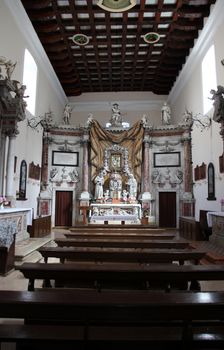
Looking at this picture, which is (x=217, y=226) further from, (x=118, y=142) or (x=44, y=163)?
(x=44, y=163)

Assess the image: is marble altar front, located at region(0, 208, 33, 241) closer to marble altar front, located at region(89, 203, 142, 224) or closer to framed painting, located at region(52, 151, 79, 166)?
marble altar front, located at region(89, 203, 142, 224)

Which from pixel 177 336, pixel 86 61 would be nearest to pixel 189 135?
pixel 86 61

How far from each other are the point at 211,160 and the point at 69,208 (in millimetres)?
7415

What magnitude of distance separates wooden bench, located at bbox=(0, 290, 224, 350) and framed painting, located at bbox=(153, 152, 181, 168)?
12810 mm

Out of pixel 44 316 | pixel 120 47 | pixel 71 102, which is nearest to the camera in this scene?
pixel 44 316

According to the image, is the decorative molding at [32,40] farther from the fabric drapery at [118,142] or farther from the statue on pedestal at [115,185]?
the statue on pedestal at [115,185]

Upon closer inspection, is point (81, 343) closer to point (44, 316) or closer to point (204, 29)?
point (44, 316)

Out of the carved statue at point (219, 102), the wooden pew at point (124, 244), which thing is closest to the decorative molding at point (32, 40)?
the carved statue at point (219, 102)

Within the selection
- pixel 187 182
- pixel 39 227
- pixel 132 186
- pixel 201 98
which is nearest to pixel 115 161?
pixel 132 186

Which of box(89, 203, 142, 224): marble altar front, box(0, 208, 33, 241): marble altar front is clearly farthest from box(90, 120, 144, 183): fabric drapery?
box(0, 208, 33, 241): marble altar front

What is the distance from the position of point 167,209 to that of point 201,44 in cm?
756

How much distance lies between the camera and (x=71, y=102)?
18.2 metres

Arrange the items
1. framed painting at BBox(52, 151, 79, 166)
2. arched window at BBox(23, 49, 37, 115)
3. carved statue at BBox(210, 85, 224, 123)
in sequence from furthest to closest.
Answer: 1. framed painting at BBox(52, 151, 79, 166)
2. arched window at BBox(23, 49, 37, 115)
3. carved statue at BBox(210, 85, 224, 123)

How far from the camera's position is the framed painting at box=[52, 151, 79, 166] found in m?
14.7
